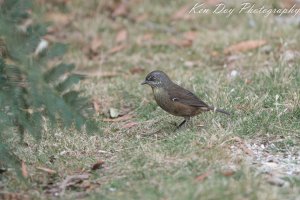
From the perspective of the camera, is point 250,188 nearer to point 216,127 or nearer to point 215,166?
point 215,166

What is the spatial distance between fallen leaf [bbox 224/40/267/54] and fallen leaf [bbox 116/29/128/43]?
178cm

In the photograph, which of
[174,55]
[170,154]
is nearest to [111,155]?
[170,154]

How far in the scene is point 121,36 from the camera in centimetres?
1058

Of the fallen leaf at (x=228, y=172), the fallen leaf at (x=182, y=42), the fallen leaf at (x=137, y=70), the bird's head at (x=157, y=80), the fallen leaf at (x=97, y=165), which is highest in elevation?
the fallen leaf at (x=182, y=42)

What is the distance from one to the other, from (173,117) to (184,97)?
55 cm

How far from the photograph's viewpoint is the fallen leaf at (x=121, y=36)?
10.5m

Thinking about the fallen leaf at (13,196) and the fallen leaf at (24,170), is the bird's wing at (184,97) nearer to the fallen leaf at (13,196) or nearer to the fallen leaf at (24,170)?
the fallen leaf at (24,170)

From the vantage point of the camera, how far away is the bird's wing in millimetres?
6707

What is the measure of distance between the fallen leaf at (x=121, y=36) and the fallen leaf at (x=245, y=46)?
178 cm

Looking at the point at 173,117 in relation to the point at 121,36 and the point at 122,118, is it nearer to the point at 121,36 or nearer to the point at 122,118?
the point at 122,118

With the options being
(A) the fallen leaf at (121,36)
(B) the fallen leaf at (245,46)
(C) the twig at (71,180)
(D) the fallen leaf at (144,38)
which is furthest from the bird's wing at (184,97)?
(A) the fallen leaf at (121,36)

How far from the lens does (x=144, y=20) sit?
36.7ft

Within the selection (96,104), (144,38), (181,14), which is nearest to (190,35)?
(144,38)

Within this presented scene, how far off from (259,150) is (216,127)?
0.47 meters
